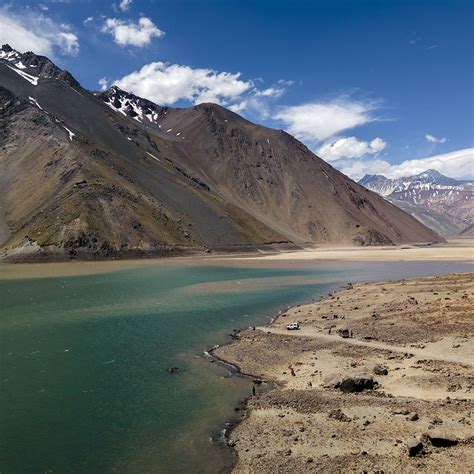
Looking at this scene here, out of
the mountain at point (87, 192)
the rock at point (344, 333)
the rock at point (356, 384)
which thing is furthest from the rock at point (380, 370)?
the mountain at point (87, 192)

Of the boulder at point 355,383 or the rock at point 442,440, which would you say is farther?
the boulder at point 355,383

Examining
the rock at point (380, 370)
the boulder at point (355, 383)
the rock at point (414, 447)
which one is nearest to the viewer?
the rock at point (414, 447)

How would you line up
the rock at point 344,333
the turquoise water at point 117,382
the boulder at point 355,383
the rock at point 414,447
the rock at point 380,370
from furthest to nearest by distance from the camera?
the rock at point 344,333, the rock at point 380,370, the boulder at point 355,383, the turquoise water at point 117,382, the rock at point 414,447

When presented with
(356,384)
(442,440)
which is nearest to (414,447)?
(442,440)

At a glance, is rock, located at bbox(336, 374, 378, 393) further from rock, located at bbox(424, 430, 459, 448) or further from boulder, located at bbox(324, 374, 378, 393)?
rock, located at bbox(424, 430, 459, 448)

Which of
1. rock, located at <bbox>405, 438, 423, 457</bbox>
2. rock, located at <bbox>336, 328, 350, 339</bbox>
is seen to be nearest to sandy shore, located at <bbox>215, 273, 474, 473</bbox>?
rock, located at <bbox>405, 438, 423, 457</bbox>

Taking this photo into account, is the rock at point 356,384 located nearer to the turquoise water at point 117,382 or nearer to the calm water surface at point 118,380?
the turquoise water at point 117,382

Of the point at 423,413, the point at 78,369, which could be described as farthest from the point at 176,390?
the point at 423,413

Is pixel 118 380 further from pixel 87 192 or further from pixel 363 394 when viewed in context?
pixel 87 192

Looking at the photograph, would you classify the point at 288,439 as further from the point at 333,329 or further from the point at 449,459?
the point at 333,329
